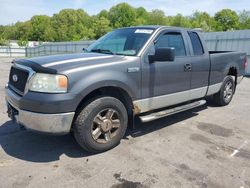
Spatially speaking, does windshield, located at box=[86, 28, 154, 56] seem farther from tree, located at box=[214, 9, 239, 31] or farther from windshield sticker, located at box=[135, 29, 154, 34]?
tree, located at box=[214, 9, 239, 31]

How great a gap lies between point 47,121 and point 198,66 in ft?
10.8

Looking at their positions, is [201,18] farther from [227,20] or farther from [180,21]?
[180,21]

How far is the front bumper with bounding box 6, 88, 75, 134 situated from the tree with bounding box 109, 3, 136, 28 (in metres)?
88.5

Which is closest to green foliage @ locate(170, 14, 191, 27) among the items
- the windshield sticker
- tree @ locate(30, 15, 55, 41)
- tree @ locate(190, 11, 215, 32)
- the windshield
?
tree @ locate(190, 11, 215, 32)

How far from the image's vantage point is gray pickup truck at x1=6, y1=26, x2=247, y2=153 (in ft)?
11.1

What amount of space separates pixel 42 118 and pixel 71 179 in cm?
85

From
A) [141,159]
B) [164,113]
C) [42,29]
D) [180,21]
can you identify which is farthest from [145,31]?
[42,29]

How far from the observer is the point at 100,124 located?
3855 millimetres

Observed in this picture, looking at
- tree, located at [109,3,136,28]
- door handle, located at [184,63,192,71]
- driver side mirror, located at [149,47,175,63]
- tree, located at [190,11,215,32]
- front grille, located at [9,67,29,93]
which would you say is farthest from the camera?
tree, located at [190,11,215,32]

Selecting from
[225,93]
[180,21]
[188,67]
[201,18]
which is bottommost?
[225,93]

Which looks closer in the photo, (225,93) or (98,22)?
(225,93)

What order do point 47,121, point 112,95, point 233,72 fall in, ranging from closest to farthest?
point 47,121 < point 112,95 < point 233,72

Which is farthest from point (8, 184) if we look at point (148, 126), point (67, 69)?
point (148, 126)

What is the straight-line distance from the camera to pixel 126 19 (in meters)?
89.9
